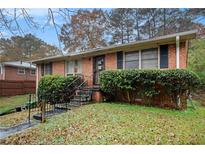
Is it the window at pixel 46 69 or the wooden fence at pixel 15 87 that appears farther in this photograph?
the window at pixel 46 69

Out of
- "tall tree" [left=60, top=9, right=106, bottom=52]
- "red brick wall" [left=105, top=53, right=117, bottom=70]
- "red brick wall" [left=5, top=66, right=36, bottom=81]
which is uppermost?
"tall tree" [left=60, top=9, right=106, bottom=52]

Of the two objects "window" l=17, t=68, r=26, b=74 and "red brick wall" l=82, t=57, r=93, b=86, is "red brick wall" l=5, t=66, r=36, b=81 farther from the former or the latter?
"red brick wall" l=82, t=57, r=93, b=86

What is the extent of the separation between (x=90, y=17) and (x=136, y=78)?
8.47ft

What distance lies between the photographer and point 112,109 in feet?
21.4

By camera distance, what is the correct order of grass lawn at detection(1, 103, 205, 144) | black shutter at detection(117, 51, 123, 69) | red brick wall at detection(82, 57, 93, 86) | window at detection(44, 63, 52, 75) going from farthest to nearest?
window at detection(44, 63, 52, 75) < red brick wall at detection(82, 57, 93, 86) < black shutter at detection(117, 51, 123, 69) < grass lawn at detection(1, 103, 205, 144)

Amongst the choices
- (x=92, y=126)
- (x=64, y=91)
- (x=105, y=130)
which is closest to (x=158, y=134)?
(x=105, y=130)

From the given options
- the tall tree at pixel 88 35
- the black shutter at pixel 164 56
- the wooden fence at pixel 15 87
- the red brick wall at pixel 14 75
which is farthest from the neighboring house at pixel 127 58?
the red brick wall at pixel 14 75

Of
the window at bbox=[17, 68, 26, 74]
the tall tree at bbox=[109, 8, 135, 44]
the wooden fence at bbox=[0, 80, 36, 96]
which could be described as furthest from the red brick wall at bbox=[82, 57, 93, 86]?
the window at bbox=[17, 68, 26, 74]

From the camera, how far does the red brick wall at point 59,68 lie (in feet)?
32.5

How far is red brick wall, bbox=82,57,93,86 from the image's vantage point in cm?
901

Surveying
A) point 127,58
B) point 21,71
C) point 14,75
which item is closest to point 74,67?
point 127,58

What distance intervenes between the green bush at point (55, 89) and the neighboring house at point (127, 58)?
80 centimetres

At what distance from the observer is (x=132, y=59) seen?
7.97m

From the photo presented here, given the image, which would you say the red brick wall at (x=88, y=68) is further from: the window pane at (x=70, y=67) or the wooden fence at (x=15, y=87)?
the wooden fence at (x=15, y=87)
